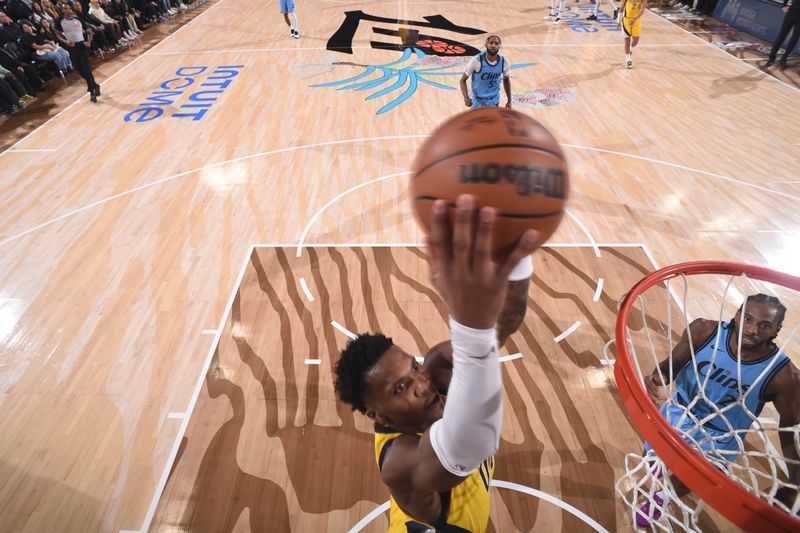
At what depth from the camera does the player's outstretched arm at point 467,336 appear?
870mm

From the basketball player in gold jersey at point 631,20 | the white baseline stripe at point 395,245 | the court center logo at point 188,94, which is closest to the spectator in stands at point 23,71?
the court center logo at point 188,94

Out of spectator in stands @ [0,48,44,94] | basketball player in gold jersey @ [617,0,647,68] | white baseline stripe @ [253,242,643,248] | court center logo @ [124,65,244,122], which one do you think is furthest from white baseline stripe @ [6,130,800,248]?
spectator in stands @ [0,48,44,94]

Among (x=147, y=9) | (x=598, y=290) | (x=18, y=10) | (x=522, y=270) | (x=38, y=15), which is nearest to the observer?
(x=522, y=270)

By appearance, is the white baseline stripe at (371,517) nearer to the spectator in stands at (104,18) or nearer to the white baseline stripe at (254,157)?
the white baseline stripe at (254,157)

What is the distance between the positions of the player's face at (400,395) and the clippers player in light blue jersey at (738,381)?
141 centimetres

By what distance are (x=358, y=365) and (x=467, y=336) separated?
84cm

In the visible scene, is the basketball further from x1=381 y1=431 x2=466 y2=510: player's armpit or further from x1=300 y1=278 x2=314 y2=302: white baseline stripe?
x1=300 y1=278 x2=314 y2=302: white baseline stripe

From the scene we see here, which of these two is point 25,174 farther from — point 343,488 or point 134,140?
point 343,488

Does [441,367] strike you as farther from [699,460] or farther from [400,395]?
[699,460]

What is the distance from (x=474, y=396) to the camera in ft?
3.29

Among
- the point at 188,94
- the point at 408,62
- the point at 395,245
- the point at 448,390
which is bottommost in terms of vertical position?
the point at 395,245

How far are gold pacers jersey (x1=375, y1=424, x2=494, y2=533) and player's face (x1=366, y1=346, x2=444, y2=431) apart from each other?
9 cm

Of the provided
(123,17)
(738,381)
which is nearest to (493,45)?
(738,381)

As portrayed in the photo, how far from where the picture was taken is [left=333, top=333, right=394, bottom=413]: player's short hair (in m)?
1.72
